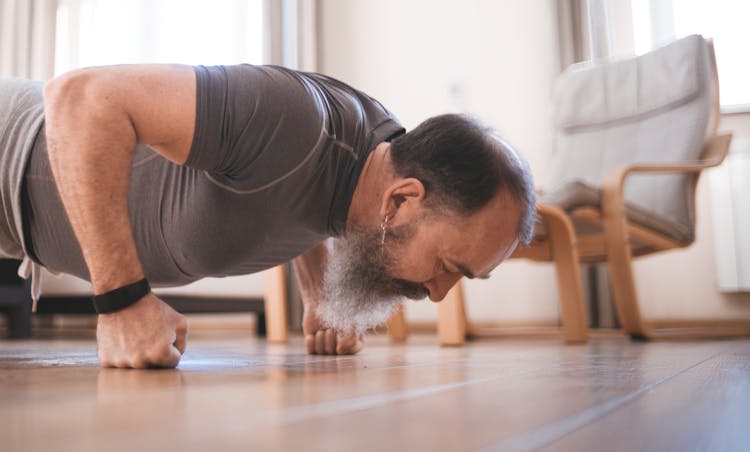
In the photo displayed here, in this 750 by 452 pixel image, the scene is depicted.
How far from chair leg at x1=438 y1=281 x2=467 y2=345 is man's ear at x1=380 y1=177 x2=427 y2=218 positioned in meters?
1.08

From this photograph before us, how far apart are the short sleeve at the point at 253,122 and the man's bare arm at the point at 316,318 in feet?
1.50

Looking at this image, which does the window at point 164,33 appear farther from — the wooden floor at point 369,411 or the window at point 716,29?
the wooden floor at point 369,411

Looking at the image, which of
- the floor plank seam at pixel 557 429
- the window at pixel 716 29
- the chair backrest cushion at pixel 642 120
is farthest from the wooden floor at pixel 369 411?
the window at pixel 716 29

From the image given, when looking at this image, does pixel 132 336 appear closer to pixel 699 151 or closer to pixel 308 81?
pixel 308 81

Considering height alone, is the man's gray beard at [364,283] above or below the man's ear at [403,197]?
below

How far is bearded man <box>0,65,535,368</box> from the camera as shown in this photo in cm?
96

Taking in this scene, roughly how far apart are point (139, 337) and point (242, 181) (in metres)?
0.27

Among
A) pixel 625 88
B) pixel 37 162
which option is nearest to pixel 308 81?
pixel 37 162

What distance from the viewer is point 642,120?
2953mm

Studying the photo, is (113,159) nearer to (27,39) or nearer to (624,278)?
(624,278)

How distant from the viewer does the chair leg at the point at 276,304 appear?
8.57ft

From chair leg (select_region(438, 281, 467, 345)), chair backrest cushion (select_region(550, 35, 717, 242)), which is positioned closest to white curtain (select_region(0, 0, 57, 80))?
chair backrest cushion (select_region(550, 35, 717, 242))

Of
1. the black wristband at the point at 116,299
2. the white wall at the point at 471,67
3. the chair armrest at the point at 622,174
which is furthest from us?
the white wall at the point at 471,67

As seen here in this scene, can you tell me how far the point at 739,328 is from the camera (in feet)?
9.80
